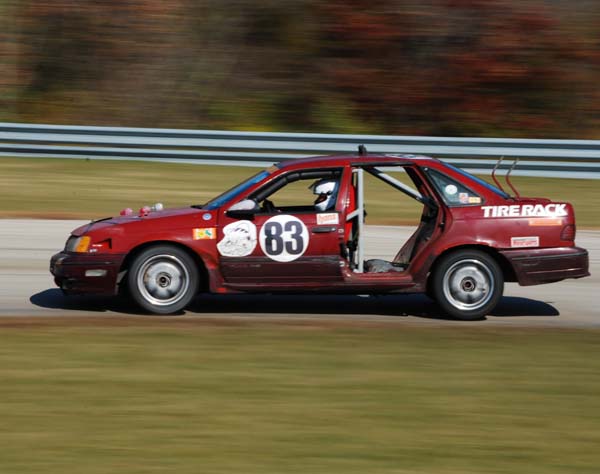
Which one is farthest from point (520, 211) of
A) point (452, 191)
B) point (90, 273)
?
point (90, 273)

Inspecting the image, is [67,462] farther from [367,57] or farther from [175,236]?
[367,57]

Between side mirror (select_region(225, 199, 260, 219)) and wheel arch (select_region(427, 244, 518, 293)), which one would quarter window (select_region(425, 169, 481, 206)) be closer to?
wheel arch (select_region(427, 244, 518, 293))

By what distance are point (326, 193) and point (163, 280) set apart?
167 cm

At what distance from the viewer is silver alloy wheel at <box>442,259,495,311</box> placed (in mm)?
9422

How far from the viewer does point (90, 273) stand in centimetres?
932

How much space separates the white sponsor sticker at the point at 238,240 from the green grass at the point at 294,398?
27.1 inches

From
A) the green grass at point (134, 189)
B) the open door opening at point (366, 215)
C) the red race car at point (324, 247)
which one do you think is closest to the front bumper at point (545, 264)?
the red race car at point (324, 247)

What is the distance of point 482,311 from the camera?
945 centimetres

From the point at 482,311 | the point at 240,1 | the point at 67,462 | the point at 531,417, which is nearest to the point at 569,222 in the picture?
the point at 482,311

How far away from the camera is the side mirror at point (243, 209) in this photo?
9.27m

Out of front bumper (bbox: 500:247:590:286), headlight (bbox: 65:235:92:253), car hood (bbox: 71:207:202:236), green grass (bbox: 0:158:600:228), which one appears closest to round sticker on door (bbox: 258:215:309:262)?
car hood (bbox: 71:207:202:236)

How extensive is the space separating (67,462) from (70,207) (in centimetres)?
1135

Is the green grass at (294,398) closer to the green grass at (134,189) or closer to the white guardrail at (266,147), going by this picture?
the green grass at (134,189)

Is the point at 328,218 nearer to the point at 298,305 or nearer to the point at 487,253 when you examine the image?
the point at 298,305
